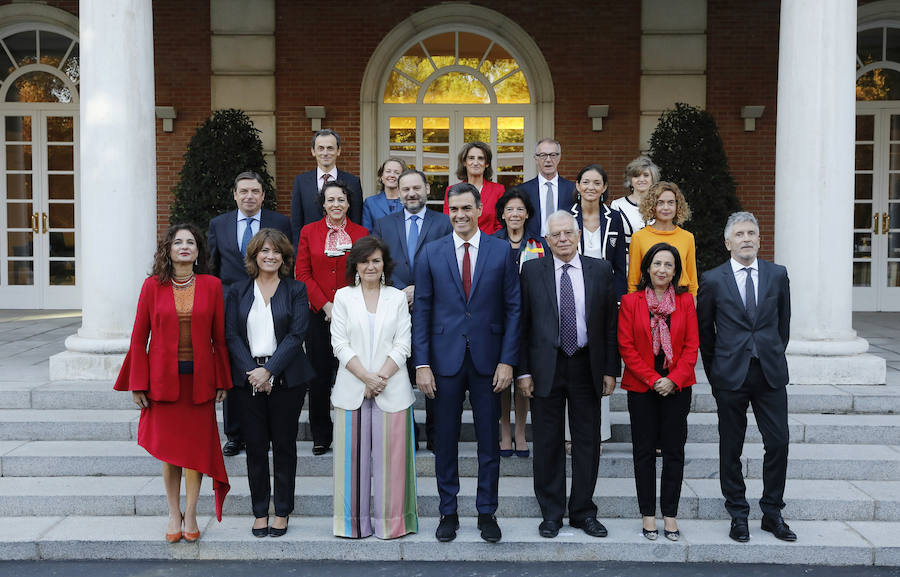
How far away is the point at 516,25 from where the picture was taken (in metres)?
11.4

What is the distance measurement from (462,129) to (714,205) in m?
3.81

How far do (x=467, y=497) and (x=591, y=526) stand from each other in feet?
2.84

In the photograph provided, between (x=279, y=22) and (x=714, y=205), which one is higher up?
(x=279, y=22)

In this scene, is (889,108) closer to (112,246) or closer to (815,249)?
(815,249)

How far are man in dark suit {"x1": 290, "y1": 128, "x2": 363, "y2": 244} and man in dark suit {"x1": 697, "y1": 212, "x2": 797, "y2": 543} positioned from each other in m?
2.50

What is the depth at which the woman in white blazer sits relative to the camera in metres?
4.72

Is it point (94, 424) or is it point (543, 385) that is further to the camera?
point (94, 424)

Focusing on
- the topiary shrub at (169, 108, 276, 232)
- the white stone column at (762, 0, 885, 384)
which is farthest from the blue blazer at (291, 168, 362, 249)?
the topiary shrub at (169, 108, 276, 232)

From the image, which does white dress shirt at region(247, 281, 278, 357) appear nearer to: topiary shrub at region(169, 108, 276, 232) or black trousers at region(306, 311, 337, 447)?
black trousers at region(306, 311, 337, 447)

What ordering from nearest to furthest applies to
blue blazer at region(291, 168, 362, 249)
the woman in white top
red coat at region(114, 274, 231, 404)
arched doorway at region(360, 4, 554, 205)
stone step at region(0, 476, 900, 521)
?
red coat at region(114, 274, 231, 404) < stone step at region(0, 476, 900, 521) < the woman in white top < blue blazer at region(291, 168, 362, 249) < arched doorway at region(360, 4, 554, 205)

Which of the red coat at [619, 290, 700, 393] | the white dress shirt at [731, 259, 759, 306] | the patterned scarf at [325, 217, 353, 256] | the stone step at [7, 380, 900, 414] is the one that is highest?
the patterned scarf at [325, 217, 353, 256]

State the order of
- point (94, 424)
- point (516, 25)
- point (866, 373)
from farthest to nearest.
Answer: point (516, 25) < point (866, 373) < point (94, 424)

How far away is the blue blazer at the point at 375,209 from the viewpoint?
6078 millimetres

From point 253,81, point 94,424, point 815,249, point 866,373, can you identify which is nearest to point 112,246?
point 94,424
